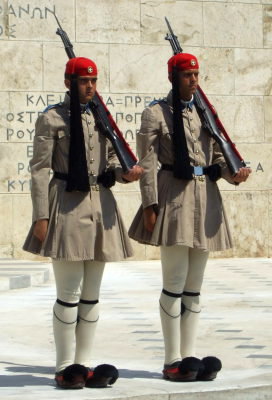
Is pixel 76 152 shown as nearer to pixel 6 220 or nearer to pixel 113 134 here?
pixel 113 134

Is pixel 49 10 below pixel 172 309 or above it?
above

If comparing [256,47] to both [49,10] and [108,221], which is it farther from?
[108,221]

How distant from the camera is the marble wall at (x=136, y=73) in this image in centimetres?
1493

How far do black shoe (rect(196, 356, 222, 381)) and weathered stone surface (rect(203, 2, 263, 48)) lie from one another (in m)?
10.2

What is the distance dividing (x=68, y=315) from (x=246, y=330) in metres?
2.58

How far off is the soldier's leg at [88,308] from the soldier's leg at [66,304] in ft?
0.20

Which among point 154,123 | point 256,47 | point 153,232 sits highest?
point 256,47

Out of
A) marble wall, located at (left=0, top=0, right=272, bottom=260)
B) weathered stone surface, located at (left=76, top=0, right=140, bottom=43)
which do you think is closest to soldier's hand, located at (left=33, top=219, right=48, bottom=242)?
marble wall, located at (left=0, top=0, right=272, bottom=260)

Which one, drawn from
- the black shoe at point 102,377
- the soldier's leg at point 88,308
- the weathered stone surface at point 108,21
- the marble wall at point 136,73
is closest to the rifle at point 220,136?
the soldier's leg at point 88,308

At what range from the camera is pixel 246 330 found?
8227 millimetres

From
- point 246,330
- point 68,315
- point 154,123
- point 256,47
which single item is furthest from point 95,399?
point 256,47

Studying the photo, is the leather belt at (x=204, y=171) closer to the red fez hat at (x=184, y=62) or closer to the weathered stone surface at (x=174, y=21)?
the red fez hat at (x=184, y=62)

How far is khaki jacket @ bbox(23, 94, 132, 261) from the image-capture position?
5926 millimetres

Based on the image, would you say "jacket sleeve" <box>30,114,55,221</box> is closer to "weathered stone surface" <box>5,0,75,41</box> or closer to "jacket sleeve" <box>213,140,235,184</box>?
"jacket sleeve" <box>213,140,235,184</box>
